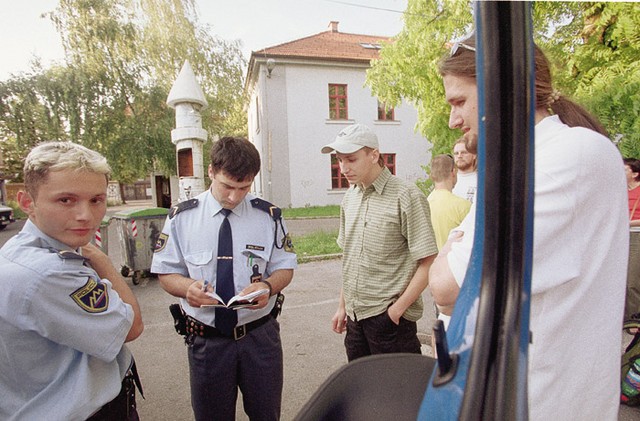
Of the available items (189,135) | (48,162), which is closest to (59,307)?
(48,162)

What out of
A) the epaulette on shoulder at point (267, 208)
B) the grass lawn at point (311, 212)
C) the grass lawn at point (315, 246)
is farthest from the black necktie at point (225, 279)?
the grass lawn at point (311, 212)

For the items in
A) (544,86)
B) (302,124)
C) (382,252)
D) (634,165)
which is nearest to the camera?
(544,86)

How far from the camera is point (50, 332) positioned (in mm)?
1158

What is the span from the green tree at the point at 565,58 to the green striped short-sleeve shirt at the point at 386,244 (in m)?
1.47

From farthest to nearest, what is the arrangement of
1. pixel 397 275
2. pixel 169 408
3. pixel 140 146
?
pixel 140 146 < pixel 169 408 < pixel 397 275

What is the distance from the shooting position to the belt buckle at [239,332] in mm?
1970

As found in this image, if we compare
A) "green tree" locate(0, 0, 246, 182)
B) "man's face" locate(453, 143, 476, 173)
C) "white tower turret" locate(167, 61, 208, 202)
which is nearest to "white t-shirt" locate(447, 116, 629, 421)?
"man's face" locate(453, 143, 476, 173)

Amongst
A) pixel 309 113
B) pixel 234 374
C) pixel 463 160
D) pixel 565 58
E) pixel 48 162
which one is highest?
pixel 309 113

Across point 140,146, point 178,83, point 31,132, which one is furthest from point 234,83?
point 31,132

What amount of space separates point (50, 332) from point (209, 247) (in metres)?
0.91

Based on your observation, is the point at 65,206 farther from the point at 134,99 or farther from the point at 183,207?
the point at 134,99

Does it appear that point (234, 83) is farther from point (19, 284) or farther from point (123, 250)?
point (19, 284)

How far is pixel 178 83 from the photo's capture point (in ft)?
20.4

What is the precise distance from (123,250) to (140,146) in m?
10.3
